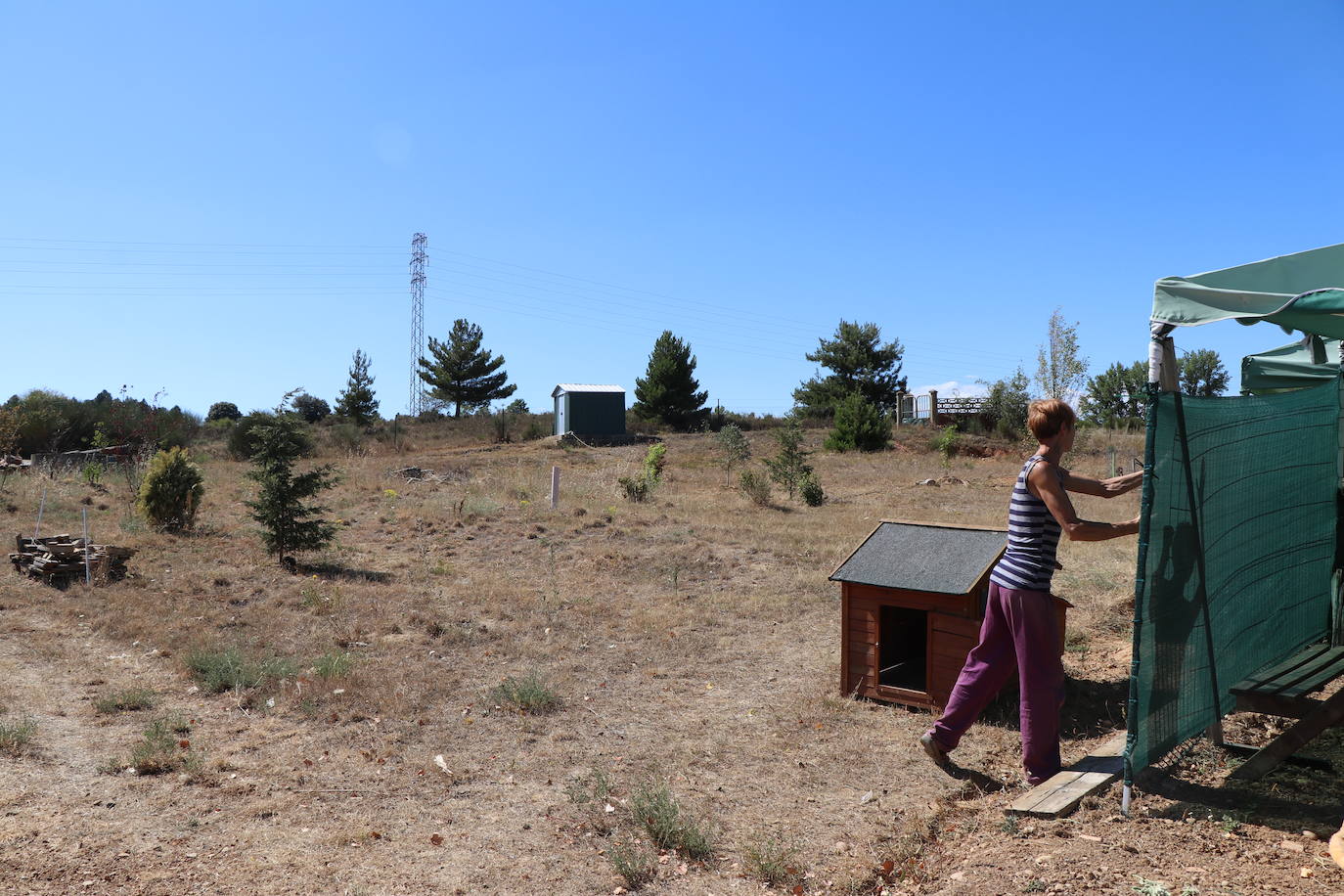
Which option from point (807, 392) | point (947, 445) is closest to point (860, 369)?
point (807, 392)

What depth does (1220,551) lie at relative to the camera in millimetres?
3980

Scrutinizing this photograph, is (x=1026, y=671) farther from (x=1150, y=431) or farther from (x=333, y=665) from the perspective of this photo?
(x=333, y=665)

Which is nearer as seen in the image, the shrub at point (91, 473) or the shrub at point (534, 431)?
the shrub at point (91, 473)

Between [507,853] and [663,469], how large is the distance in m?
21.4

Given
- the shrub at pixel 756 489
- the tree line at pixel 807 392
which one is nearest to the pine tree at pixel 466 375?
the tree line at pixel 807 392

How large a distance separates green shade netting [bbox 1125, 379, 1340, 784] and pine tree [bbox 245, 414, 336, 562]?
9766 mm

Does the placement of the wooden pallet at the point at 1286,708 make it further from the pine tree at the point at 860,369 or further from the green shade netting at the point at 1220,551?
the pine tree at the point at 860,369

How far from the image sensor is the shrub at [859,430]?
32.9 m

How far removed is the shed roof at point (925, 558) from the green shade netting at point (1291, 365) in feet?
8.05

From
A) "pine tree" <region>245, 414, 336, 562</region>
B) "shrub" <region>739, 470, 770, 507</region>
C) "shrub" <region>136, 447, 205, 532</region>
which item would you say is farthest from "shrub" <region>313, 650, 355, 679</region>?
"shrub" <region>739, 470, 770, 507</region>

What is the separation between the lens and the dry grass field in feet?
11.9

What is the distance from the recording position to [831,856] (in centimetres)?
381

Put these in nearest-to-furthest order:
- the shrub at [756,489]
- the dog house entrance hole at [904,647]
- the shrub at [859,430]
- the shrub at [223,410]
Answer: the dog house entrance hole at [904,647] < the shrub at [756,489] < the shrub at [859,430] < the shrub at [223,410]

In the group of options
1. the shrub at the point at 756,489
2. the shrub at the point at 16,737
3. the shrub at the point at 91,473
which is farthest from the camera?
the shrub at the point at 91,473
